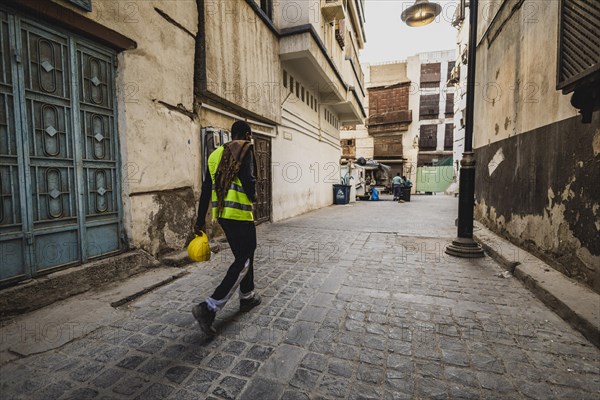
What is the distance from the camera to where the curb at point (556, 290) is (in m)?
2.70

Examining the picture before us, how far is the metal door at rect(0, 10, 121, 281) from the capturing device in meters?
3.04

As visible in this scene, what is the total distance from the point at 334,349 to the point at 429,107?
35766mm

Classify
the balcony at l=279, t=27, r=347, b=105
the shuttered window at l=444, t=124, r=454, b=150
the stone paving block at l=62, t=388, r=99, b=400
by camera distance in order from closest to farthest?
the stone paving block at l=62, t=388, r=99, b=400 < the balcony at l=279, t=27, r=347, b=105 < the shuttered window at l=444, t=124, r=454, b=150

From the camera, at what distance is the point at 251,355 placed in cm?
241

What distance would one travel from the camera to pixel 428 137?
3316 centimetres

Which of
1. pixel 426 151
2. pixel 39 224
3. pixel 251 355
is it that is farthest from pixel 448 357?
pixel 426 151

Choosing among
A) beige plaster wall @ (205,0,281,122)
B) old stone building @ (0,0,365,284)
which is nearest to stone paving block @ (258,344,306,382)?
old stone building @ (0,0,365,284)

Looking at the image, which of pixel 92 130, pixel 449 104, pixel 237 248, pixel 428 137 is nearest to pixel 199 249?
pixel 237 248

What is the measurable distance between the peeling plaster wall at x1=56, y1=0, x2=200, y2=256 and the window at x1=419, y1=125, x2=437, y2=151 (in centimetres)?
3217

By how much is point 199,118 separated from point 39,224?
132 inches

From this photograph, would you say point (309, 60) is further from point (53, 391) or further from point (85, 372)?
point (53, 391)

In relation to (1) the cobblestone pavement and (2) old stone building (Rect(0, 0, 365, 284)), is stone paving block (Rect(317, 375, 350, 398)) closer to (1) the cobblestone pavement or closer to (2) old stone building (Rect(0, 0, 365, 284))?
(1) the cobblestone pavement

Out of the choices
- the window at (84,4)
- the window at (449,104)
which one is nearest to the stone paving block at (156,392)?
the window at (84,4)

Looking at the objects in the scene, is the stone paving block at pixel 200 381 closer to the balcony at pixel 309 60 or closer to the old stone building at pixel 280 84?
the old stone building at pixel 280 84
